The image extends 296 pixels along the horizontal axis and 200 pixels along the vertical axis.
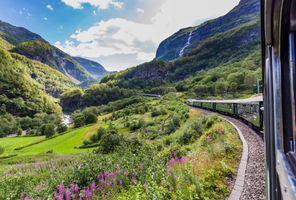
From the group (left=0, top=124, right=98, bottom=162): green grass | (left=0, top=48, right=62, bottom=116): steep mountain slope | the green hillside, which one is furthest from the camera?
the green hillside

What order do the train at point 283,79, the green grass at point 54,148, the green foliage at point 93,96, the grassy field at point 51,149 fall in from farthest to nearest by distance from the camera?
the green foliage at point 93,96 → the green grass at point 54,148 → the grassy field at point 51,149 → the train at point 283,79

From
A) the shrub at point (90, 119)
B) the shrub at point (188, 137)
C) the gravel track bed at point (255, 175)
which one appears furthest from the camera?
the shrub at point (90, 119)

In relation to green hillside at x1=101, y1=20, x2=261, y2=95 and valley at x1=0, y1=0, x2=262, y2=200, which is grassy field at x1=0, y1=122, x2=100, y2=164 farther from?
green hillside at x1=101, y1=20, x2=261, y2=95

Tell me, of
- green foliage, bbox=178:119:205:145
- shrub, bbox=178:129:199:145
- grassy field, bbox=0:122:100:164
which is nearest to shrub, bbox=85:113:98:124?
grassy field, bbox=0:122:100:164

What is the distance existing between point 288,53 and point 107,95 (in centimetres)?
14933

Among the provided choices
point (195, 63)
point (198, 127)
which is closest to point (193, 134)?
point (198, 127)

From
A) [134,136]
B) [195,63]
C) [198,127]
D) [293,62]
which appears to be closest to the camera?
[293,62]

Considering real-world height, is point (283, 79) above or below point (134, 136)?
above

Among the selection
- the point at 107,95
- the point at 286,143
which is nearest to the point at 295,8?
the point at 286,143

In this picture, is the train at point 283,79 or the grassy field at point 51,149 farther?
the grassy field at point 51,149

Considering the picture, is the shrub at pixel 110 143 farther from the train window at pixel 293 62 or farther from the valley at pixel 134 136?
the train window at pixel 293 62

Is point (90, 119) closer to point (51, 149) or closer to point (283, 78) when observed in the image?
point (51, 149)

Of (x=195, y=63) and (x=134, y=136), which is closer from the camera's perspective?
(x=134, y=136)

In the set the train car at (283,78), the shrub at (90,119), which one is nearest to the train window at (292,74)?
the train car at (283,78)
